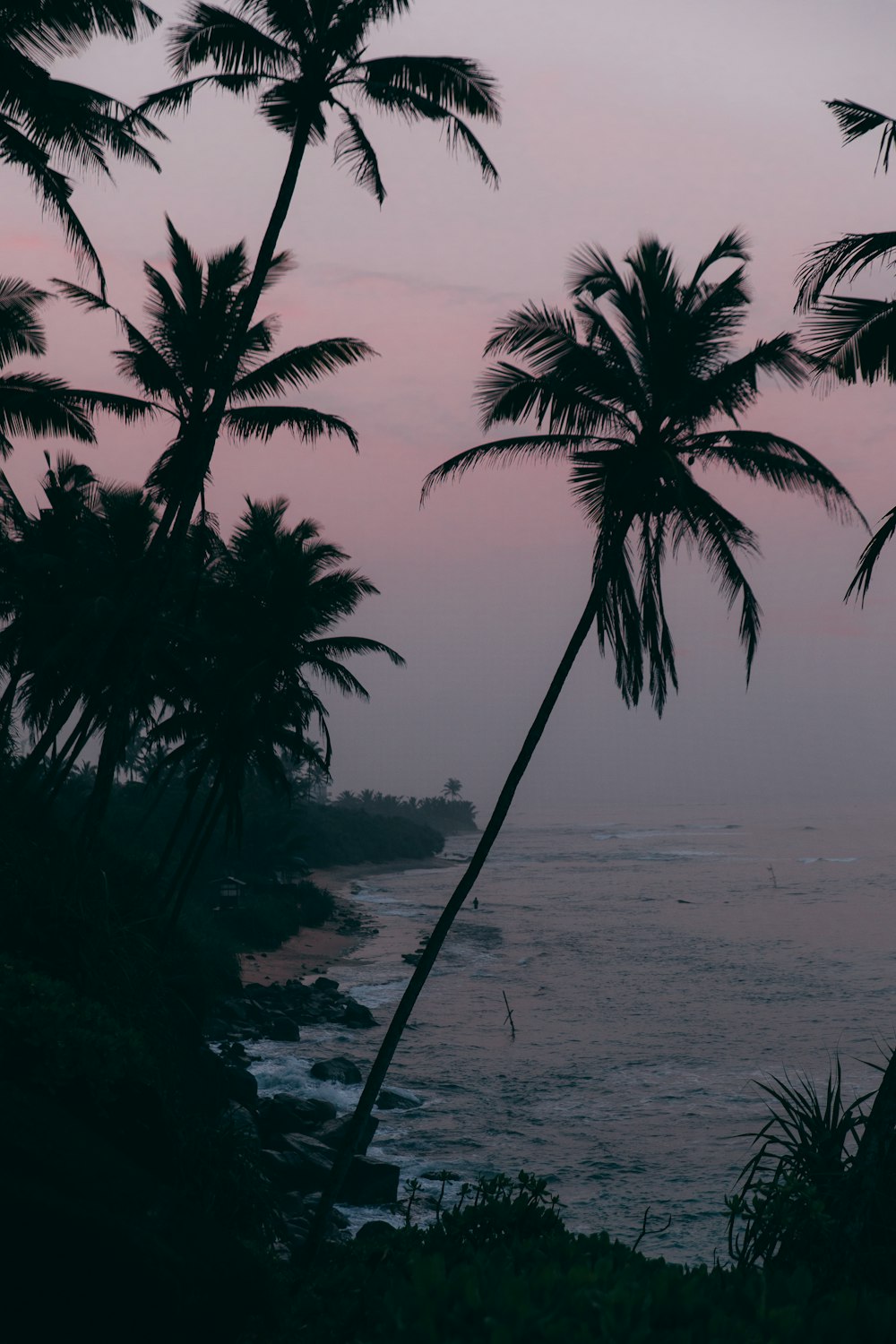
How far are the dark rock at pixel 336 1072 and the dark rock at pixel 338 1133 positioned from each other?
14.2 ft

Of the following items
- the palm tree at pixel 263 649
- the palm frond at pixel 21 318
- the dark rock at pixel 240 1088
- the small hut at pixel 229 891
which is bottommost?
the dark rock at pixel 240 1088

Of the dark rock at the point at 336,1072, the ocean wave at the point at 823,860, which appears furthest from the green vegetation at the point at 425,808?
the dark rock at the point at 336,1072

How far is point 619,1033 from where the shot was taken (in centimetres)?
3022

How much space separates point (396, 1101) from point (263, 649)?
1126 cm

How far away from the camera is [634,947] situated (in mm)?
46312

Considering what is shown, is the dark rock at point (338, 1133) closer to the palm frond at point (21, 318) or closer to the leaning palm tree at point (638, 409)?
the leaning palm tree at point (638, 409)

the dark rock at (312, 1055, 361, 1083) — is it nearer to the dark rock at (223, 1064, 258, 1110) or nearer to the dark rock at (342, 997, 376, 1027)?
the dark rock at (223, 1064, 258, 1110)

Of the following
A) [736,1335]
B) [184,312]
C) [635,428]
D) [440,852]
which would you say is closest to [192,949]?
[184,312]

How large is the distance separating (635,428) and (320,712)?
496 inches

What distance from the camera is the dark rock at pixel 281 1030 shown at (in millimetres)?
27734

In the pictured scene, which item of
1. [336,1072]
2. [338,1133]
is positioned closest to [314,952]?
[336,1072]

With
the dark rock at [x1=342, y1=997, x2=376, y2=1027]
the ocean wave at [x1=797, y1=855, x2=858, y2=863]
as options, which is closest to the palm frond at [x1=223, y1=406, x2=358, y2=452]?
the dark rock at [x1=342, y1=997, x2=376, y2=1027]

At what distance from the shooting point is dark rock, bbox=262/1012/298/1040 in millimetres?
27734

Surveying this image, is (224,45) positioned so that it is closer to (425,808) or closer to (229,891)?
(229,891)
